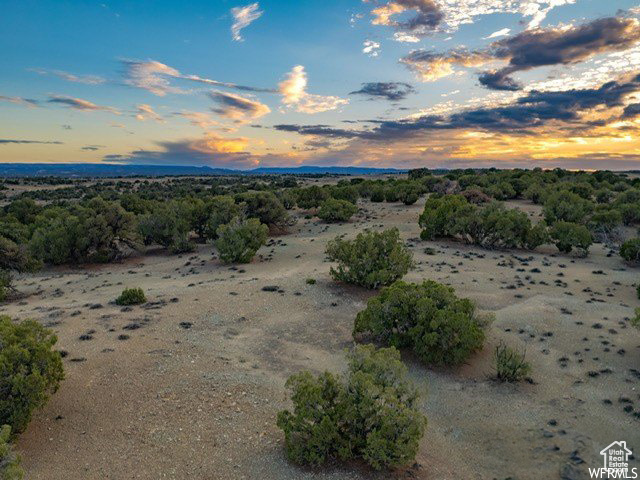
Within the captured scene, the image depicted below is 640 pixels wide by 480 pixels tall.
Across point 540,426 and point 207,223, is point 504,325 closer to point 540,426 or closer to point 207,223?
point 540,426

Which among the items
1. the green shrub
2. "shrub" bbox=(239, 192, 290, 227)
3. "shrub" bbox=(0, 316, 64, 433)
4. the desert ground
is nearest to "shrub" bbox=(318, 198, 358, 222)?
"shrub" bbox=(239, 192, 290, 227)

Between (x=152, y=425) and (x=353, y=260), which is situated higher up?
(x=353, y=260)

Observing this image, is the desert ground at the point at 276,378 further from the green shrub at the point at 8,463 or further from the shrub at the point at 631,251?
the shrub at the point at 631,251

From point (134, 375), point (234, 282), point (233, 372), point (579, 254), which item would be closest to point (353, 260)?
point (234, 282)

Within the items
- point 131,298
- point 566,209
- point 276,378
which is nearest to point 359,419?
point 276,378

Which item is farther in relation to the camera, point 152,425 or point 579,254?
point 579,254

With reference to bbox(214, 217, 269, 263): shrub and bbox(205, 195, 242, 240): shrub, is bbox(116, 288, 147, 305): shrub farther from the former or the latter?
bbox(205, 195, 242, 240): shrub

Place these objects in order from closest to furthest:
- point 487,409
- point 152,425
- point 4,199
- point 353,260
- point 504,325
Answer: point 152,425 → point 487,409 → point 504,325 → point 353,260 → point 4,199
